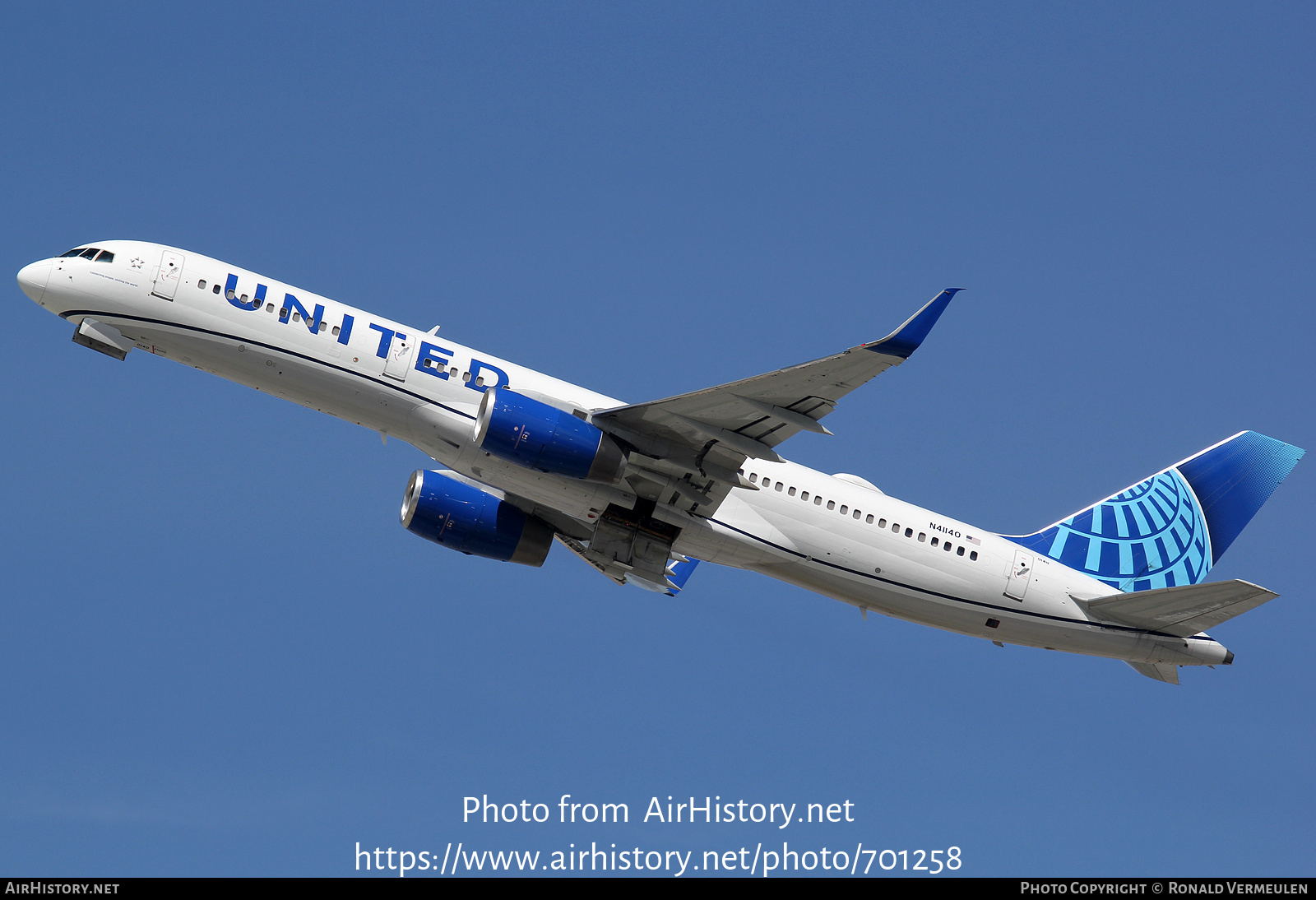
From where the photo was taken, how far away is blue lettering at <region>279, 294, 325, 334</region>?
106 ft

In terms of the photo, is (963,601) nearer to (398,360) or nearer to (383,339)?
(398,360)

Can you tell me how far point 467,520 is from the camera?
36.7 meters

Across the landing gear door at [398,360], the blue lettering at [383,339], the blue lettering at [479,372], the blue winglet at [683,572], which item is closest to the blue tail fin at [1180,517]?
the blue winglet at [683,572]

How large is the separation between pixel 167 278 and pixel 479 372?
8.02 metres

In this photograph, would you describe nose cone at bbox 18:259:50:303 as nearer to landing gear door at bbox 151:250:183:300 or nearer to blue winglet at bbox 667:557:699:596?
landing gear door at bbox 151:250:183:300

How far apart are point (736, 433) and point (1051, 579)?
426 inches

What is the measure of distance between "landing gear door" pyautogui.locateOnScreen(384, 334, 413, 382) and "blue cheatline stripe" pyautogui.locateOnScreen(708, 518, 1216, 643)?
8.77 metres

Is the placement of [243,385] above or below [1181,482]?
below

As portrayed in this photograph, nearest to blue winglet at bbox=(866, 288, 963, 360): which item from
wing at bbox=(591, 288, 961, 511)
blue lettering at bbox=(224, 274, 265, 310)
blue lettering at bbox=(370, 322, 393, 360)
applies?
wing at bbox=(591, 288, 961, 511)

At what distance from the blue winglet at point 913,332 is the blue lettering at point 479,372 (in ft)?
33.0
